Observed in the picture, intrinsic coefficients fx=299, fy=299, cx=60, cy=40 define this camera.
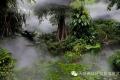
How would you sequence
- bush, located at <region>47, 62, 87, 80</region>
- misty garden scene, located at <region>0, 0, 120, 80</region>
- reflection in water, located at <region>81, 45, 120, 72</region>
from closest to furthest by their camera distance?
bush, located at <region>47, 62, 87, 80</region>
misty garden scene, located at <region>0, 0, 120, 80</region>
reflection in water, located at <region>81, 45, 120, 72</region>

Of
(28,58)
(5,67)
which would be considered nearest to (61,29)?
(28,58)

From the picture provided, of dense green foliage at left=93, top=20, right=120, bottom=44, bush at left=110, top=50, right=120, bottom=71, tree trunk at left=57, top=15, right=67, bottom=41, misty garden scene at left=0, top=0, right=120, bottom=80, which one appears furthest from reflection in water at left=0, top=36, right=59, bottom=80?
dense green foliage at left=93, top=20, right=120, bottom=44

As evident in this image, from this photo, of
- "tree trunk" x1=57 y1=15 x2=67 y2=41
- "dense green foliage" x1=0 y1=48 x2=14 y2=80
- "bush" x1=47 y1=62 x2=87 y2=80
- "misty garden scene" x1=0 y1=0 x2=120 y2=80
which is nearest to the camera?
"dense green foliage" x1=0 y1=48 x2=14 y2=80

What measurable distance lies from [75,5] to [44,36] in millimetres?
3138

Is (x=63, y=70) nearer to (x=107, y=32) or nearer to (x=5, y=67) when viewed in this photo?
(x=5, y=67)

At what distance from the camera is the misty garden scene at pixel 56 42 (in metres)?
13.0

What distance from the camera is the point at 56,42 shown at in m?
17.5

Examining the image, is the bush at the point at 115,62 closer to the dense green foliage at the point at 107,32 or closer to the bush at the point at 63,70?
the bush at the point at 63,70

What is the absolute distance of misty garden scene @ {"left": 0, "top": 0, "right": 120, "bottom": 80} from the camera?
13.0 meters

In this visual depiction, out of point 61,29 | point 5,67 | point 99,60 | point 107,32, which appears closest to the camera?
point 5,67

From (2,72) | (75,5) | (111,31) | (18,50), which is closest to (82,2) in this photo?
(75,5)

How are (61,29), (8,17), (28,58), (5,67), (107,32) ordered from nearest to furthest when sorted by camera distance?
(5,67) < (28,58) < (8,17) < (61,29) < (107,32)

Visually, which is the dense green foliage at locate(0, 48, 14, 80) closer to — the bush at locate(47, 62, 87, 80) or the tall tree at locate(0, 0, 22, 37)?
the bush at locate(47, 62, 87, 80)

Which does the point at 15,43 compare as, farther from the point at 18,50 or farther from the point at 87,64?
the point at 87,64
